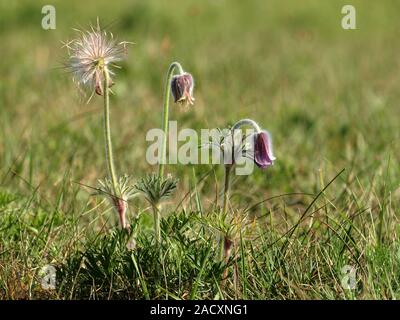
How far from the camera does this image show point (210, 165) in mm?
4293

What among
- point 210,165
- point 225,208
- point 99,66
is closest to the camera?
point 225,208

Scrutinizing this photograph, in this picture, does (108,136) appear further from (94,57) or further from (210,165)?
(210,165)

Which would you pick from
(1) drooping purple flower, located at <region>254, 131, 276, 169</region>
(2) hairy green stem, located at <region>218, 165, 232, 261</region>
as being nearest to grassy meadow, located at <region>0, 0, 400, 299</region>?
(2) hairy green stem, located at <region>218, 165, 232, 261</region>

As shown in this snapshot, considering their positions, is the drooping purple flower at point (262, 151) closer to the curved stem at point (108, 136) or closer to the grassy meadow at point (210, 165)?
the grassy meadow at point (210, 165)

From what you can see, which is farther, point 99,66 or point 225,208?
point 99,66

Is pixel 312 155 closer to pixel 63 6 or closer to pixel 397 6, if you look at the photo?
pixel 63 6

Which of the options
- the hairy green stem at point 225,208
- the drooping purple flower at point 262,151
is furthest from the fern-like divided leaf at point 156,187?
the drooping purple flower at point 262,151

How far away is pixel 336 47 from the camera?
8.66 metres

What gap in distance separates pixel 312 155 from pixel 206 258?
7.63 feet

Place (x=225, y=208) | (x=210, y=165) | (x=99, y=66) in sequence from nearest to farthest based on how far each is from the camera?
(x=225, y=208) < (x=99, y=66) < (x=210, y=165)

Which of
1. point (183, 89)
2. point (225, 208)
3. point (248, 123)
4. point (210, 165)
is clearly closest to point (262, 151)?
point (248, 123)

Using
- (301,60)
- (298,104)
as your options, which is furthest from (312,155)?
(301,60)

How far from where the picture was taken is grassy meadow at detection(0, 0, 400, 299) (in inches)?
109
